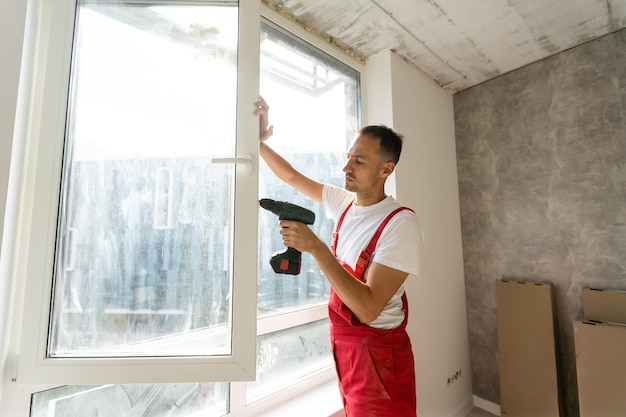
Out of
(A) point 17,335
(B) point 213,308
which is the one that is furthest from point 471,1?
(A) point 17,335

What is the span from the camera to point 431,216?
2.07 meters

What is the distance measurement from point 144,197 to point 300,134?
956 mm

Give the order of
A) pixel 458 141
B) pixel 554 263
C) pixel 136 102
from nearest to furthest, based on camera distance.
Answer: pixel 136 102 < pixel 554 263 < pixel 458 141

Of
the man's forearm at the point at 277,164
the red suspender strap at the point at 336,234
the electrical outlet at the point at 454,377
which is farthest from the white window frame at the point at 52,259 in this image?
the electrical outlet at the point at 454,377

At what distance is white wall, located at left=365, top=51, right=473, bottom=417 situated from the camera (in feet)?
6.08

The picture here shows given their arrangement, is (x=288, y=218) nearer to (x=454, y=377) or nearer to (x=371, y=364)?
(x=371, y=364)

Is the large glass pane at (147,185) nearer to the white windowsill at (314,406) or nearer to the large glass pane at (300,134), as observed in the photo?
the large glass pane at (300,134)

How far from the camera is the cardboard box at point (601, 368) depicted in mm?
1501

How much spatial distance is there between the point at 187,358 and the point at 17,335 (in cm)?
50

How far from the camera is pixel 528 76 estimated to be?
6.87 feet

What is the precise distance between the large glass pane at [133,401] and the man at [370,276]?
62 cm

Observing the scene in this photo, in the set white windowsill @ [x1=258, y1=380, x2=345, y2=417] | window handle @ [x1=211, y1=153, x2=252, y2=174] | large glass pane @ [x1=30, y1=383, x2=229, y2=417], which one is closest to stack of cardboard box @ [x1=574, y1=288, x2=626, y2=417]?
white windowsill @ [x1=258, y1=380, x2=345, y2=417]

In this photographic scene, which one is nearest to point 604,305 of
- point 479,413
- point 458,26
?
point 479,413

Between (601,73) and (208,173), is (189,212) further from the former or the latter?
(601,73)
